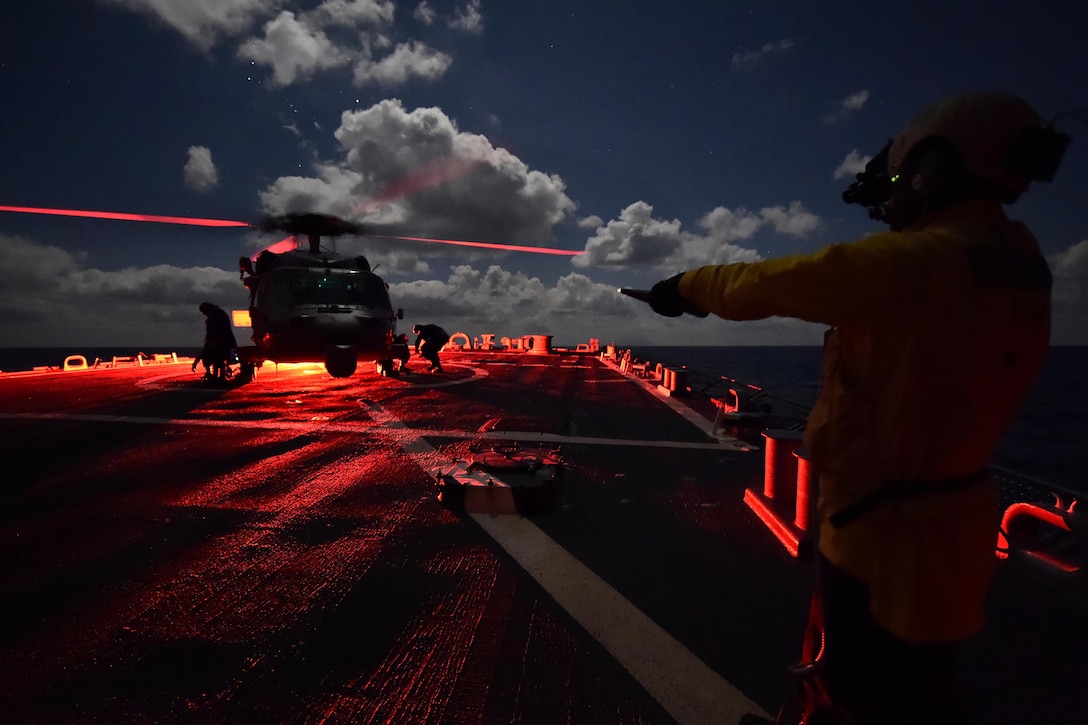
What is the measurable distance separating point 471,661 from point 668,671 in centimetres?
98

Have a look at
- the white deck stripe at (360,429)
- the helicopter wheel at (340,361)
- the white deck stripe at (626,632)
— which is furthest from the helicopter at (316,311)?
the white deck stripe at (626,632)

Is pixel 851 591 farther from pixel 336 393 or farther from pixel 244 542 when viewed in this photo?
pixel 336 393

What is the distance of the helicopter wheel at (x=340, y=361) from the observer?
39.2 feet

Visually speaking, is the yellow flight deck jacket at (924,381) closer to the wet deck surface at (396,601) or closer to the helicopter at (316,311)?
the wet deck surface at (396,601)

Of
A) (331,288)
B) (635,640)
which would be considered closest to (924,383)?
(635,640)

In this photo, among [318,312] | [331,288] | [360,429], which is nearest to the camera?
[360,429]

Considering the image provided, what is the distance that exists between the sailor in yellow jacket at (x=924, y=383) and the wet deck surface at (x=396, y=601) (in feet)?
3.41

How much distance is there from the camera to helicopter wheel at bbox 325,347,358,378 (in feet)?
39.2

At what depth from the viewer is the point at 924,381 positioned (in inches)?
49.4

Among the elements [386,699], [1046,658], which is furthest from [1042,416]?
[386,699]

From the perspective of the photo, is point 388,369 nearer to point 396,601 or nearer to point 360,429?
point 360,429

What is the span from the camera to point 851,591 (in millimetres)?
Result: 1424

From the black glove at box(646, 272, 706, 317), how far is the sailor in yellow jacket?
232 mm

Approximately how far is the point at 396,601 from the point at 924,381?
9.44 ft
